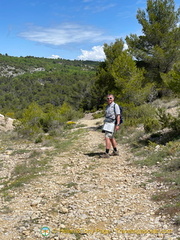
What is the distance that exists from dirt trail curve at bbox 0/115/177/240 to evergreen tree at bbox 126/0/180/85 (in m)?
15.5

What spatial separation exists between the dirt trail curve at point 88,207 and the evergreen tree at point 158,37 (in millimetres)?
15512

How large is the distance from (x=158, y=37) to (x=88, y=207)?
18.6 metres

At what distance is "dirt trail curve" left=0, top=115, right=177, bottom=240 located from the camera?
3494 mm

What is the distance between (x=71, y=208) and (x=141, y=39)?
63.0 ft

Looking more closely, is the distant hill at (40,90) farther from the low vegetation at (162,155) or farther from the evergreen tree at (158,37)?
the low vegetation at (162,155)

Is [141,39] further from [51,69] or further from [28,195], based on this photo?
[51,69]

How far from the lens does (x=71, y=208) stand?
4.40 m

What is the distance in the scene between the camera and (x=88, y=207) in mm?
4410

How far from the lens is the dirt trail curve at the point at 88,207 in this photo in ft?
11.5

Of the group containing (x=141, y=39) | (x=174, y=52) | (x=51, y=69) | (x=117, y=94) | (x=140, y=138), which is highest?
(x=51, y=69)

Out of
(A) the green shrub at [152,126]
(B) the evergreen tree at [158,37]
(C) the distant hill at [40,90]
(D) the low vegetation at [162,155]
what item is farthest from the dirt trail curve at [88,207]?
(C) the distant hill at [40,90]

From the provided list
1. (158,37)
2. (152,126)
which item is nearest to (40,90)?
(158,37)

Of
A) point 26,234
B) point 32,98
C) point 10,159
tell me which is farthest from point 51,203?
point 32,98

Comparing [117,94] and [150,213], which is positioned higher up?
[117,94]
